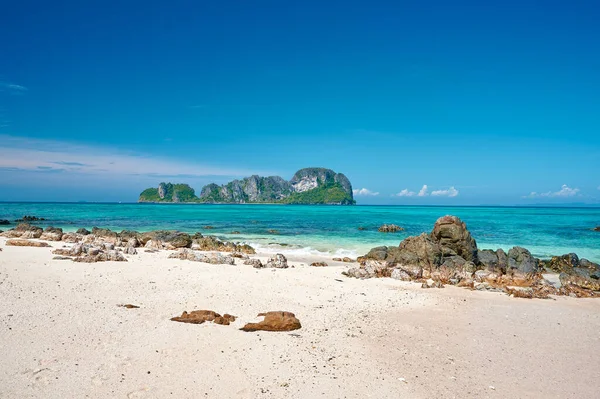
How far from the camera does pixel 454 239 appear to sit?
22.4m

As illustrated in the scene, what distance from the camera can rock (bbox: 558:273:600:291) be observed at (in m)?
16.0

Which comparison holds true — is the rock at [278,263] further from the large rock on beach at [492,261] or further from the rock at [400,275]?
the large rock on beach at [492,261]

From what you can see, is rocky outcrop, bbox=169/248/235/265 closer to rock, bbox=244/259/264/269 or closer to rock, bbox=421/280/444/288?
rock, bbox=244/259/264/269

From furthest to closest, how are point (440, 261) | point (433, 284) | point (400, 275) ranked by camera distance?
point (440, 261) < point (400, 275) < point (433, 284)

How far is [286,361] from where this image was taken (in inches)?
288

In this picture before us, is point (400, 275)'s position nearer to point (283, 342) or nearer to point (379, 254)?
point (379, 254)

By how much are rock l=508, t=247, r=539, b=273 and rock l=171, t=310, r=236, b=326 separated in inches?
637

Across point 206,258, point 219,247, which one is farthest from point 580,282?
point 219,247

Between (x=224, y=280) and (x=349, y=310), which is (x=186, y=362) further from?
(x=224, y=280)

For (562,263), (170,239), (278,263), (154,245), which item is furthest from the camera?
(170,239)

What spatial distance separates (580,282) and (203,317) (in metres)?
16.7

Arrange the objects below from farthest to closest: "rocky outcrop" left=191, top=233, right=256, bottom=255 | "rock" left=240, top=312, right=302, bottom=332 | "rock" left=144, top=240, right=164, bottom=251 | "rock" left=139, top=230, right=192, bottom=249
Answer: "rock" left=139, top=230, right=192, bottom=249 < "rocky outcrop" left=191, top=233, right=256, bottom=255 < "rock" left=144, top=240, right=164, bottom=251 < "rock" left=240, top=312, right=302, bottom=332

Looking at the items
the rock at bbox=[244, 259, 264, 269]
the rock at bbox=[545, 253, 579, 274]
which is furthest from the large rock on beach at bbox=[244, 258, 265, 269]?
the rock at bbox=[545, 253, 579, 274]

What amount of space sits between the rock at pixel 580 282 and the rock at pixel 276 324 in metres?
13.3
